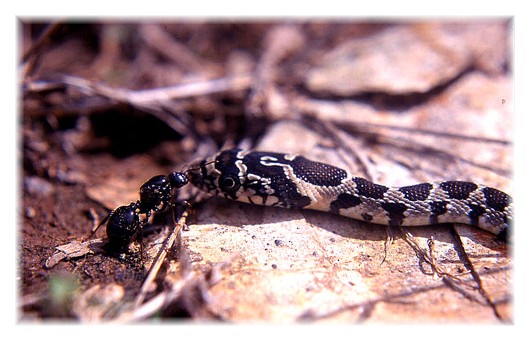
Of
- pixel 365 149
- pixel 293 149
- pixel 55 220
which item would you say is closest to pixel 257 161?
pixel 293 149

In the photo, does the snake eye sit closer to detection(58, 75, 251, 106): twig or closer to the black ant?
the black ant

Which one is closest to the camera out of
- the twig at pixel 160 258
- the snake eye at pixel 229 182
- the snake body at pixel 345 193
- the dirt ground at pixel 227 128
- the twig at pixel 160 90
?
the twig at pixel 160 258

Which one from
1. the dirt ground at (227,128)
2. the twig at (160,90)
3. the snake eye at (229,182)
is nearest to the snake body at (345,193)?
the snake eye at (229,182)

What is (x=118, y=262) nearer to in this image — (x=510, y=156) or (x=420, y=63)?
(x=510, y=156)

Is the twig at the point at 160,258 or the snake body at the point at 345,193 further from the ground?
the snake body at the point at 345,193

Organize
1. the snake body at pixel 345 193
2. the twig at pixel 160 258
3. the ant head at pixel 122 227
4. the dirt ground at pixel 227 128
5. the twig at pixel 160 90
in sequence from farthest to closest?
the twig at pixel 160 90, the snake body at pixel 345 193, the ant head at pixel 122 227, the dirt ground at pixel 227 128, the twig at pixel 160 258

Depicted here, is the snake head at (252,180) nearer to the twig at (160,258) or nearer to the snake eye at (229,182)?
the snake eye at (229,182)

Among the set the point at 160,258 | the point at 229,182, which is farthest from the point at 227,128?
the point at 160,258
